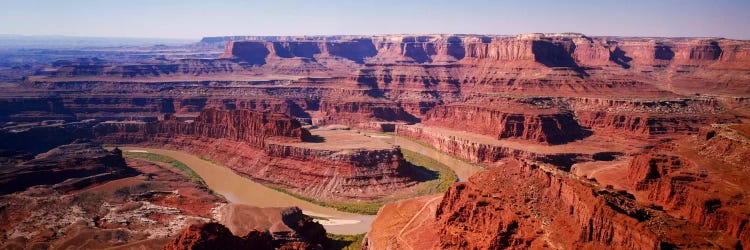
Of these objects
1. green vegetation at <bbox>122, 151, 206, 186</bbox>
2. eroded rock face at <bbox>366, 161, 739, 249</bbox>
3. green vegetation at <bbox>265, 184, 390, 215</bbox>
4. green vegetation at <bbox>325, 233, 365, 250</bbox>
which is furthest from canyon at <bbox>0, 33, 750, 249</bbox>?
green vegetation at <bbox>122, 151, 206, 186</bbox>

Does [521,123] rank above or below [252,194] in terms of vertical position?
above

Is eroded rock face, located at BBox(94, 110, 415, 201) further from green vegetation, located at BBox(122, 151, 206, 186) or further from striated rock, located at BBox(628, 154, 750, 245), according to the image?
striated rock, located at BBox(628, 154, 750, 245)

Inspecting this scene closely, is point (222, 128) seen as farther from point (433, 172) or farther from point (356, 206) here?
point (433, 172)

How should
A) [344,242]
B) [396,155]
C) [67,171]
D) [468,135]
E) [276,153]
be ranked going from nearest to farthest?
[344,242] → [67,171] → [396,155] → [276,153] → [468,135]

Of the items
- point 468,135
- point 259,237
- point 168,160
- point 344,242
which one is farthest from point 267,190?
point 468,135

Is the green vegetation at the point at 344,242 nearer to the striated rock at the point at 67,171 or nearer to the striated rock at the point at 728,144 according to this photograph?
the striated rock at the point at 67,171

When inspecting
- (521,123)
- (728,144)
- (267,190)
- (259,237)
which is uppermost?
(728,144)

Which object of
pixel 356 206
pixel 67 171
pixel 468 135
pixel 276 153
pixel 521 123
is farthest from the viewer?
pixel 468 135

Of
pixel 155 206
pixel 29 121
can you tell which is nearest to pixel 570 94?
pixel 155 206
